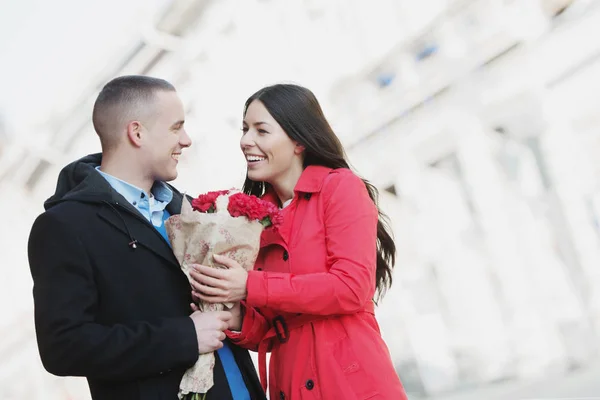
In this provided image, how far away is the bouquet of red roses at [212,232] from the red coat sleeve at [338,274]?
10 centimetres

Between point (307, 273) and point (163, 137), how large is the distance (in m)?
0.61

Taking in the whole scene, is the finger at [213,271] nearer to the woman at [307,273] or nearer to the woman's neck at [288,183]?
the woman at [307,273]

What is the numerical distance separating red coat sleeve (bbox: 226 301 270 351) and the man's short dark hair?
2.15 feet

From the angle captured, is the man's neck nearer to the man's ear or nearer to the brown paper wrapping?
the man's ear

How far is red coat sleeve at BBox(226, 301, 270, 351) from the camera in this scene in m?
2.07

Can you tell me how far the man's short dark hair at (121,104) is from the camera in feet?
7.08

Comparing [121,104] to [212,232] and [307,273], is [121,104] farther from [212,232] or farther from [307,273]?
[307,273]

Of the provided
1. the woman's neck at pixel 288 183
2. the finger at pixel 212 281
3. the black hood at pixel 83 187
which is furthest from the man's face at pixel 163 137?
the finger at pixel 212 281

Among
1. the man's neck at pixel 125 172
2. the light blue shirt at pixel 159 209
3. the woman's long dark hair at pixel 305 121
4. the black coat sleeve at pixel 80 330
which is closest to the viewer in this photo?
the black coat sleeve at pixel 80 330

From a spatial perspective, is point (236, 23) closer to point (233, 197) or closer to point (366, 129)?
point (366, 129)

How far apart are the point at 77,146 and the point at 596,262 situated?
7373 mm

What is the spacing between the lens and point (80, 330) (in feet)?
5.79

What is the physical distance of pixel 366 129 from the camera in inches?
278

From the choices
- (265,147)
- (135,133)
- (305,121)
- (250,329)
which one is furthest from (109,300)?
(305,121)
